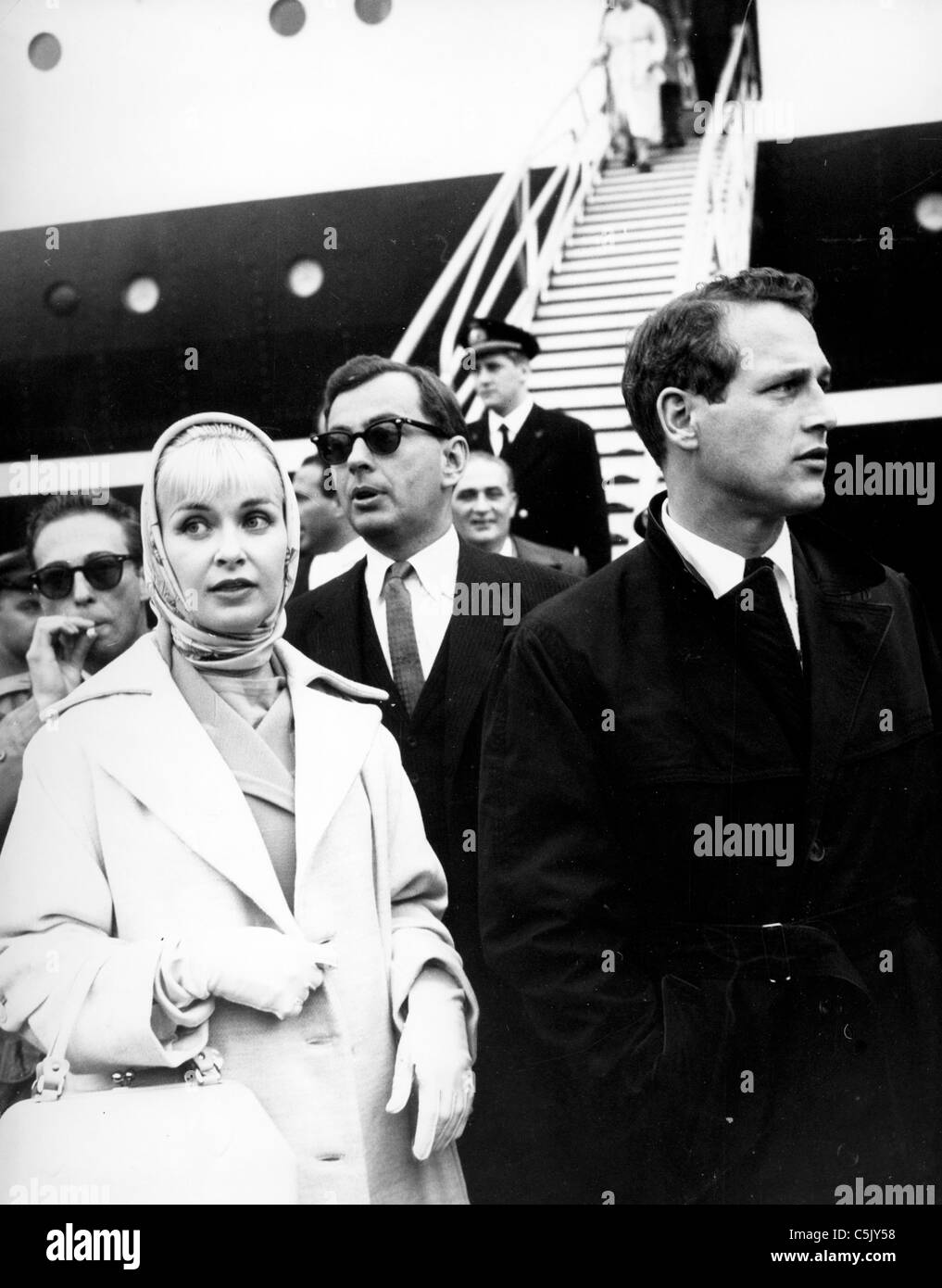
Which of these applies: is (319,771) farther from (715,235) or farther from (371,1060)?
(715,235)

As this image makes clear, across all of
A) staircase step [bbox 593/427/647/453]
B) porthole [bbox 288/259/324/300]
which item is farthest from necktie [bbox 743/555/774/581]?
porthole [bbox 288/259/324/300]

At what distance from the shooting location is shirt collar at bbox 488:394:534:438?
4082 mm

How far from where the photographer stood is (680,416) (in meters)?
3.88

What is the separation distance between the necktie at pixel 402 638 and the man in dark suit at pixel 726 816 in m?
0.26

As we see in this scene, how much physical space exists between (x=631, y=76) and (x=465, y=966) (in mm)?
2593

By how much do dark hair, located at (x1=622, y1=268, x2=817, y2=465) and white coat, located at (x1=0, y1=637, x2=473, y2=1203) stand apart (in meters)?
1.18

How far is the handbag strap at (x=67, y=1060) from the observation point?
3.71m

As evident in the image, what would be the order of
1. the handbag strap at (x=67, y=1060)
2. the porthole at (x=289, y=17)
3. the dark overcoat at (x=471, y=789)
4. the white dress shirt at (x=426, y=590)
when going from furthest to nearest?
the porthole at (x=289, y=17) < the white dress shirt at (x=426, y=590) < the dark overcoat at (x=471, y=789) < the handbag strap at (x=67, y=1060)

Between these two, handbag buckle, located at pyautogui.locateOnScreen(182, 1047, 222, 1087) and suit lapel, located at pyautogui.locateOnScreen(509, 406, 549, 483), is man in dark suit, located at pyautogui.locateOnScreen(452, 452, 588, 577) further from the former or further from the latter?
handbag buckle, located at pyautogui.locateOnScreen(182, 1047, 222, 1087)

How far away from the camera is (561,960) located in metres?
3.73

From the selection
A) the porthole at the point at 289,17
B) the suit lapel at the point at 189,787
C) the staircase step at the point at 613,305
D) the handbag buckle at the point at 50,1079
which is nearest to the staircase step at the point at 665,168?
the staircase step at the point at 613,305

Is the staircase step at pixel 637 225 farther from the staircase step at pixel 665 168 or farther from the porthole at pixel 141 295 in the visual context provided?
the porthole at pixel 141 295

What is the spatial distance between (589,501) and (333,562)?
0.76 meters
